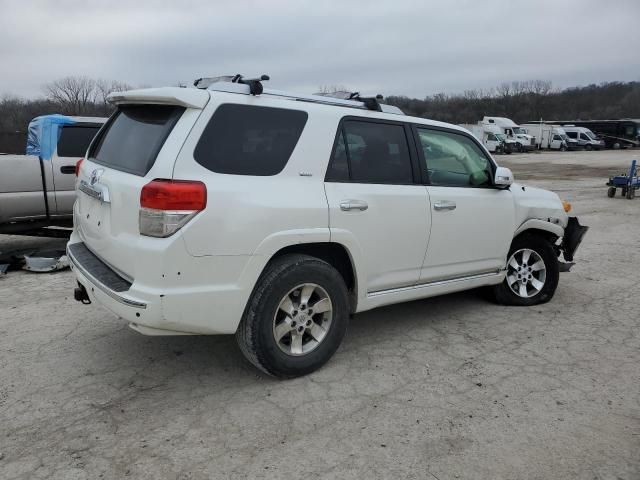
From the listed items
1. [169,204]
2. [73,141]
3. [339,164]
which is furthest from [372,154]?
[73,141]

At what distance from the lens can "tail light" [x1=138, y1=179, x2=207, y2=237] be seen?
9.59 feet

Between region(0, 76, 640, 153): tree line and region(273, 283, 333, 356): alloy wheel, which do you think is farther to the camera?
→ region(0, 76, 640, 153): tree line

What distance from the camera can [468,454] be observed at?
283 centimetres

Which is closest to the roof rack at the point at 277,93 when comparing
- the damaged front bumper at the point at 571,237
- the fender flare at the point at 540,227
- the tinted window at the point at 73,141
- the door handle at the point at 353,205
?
the door handle at the point at 353,205

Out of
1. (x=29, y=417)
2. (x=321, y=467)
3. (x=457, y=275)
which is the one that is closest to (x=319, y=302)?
(x=321, y=467)

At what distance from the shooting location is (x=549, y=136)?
164ft

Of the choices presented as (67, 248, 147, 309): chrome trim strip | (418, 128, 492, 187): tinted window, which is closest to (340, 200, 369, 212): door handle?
(418, 128, 492, 187): tinted window

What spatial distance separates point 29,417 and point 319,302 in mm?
1892

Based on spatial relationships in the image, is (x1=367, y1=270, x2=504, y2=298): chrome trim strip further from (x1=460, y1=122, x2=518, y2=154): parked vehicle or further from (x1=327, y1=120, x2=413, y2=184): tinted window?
(x1=460, y1=122, x2=518, y2=154): parked vehicle

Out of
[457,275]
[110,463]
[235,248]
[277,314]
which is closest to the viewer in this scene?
[110,463]

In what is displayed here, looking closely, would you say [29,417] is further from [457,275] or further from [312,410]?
[457,275]

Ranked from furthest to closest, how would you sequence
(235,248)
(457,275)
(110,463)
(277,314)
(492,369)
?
(457,275)
(492,369)
(277,314)
(235,248)
(110,463)

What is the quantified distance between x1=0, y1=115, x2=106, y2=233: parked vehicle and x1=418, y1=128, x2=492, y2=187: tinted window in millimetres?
5175

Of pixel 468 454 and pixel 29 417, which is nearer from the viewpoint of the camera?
pixel 468 454
